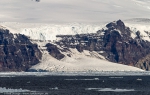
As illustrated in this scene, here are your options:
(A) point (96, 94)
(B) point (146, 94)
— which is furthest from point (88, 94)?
(B) point (146, 94)

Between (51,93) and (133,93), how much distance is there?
70.4ft

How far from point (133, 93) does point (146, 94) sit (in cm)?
566

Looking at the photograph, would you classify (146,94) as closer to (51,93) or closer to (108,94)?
(108,94)

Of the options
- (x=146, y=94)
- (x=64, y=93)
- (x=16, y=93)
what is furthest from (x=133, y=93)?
(x=16, y=93)

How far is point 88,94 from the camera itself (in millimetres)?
174875

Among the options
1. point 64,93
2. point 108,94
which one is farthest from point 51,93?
point 108,94

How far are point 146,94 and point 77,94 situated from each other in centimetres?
1756

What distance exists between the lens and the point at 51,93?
17988cm

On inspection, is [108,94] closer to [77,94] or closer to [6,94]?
[77,94]

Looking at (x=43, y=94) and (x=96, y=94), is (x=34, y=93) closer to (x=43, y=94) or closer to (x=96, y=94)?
(x=43, y=94)

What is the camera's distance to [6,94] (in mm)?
176500

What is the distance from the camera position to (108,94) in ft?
581

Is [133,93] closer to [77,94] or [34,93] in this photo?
[77,94]

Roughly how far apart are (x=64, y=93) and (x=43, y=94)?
255 inches
